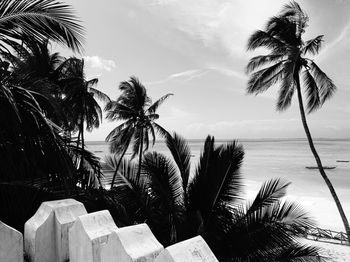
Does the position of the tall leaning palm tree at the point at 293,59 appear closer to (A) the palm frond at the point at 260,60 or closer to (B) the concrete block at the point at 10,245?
(A) the palm frond at the point at 260,60

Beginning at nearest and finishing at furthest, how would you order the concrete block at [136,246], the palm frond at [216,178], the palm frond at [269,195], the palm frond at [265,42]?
the concrete block at [136,246] < the palm frond at [269,195] < the palm frond at [216,178] < the palm frond at [265,42]

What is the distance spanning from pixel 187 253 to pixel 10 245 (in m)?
1.03

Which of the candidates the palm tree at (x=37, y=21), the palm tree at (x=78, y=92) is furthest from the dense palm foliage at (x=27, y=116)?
the palm tree at (x=78, y=92)

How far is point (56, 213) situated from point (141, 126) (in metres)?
18.3

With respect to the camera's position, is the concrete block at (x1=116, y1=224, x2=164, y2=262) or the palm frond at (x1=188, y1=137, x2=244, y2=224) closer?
the concrete block at (x1=116, y1=224, x2=164, y2=262)

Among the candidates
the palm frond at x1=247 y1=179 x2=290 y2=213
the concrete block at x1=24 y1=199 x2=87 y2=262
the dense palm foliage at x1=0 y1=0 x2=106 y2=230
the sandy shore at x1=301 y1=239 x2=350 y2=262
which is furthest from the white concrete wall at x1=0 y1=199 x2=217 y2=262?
the sandy shore at x1=301 y1=239 x2=350 y2=262

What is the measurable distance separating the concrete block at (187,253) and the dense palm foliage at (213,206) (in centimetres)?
285

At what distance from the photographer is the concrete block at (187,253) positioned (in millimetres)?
983

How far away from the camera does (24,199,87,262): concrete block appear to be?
1.59 metres

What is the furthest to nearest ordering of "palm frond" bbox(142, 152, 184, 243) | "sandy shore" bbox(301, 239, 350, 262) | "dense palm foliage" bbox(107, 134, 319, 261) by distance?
1. "sandy shore" bbox(301, 239, 350, 262)
2. "palm frond" bbox(142, 152, 184, 243)
3. "dense palm foliage" bbox(107, 134, 319, 261)

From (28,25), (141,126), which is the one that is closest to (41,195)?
(28,25)

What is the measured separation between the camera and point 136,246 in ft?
3.74

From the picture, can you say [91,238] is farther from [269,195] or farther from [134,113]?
[134,113]

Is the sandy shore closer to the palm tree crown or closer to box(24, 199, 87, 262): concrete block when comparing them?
the palm tree crown
